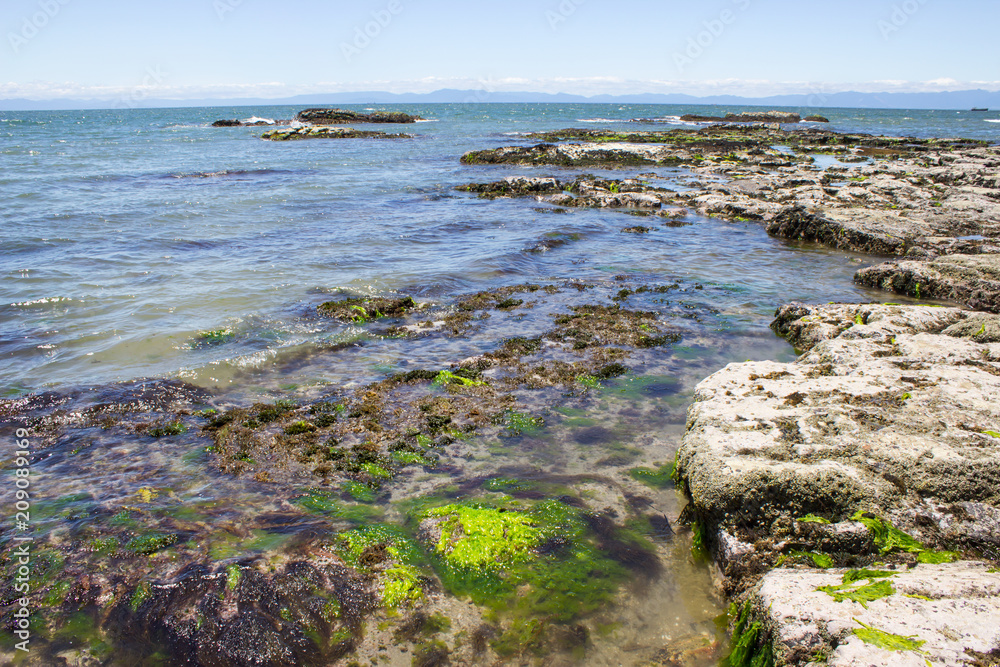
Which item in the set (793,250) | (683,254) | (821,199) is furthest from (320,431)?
(821,199)

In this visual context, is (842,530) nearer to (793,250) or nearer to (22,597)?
(22,597)

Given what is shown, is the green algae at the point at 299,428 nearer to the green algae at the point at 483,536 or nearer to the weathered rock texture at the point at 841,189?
the green algae at the point at 483,536

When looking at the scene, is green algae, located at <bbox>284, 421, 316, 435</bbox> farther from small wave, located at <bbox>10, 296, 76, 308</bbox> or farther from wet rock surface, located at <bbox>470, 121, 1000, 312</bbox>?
wet rock surface, located at <bbox>470, 121, 1000, 312</bbox>

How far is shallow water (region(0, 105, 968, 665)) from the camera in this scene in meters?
4.47

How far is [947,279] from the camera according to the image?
9492 mm

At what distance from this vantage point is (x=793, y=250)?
45.6 feet

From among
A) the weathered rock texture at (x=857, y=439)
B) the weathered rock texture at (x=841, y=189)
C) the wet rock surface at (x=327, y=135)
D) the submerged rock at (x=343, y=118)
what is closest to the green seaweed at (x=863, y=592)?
the weathered rock texture at (x=857, y=439)

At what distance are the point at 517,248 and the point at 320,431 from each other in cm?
927

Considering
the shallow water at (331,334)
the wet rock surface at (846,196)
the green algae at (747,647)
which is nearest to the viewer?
the green algae at (747,647)

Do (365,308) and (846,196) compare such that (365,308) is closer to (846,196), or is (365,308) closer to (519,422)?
(519,422)

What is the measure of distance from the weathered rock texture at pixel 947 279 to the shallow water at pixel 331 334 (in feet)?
2.27

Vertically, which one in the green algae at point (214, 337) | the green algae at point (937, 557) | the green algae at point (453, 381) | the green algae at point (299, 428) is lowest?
→ the green algae at point (299, 428)

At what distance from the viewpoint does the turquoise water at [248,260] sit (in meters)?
8.02

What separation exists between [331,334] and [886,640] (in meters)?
7.59
